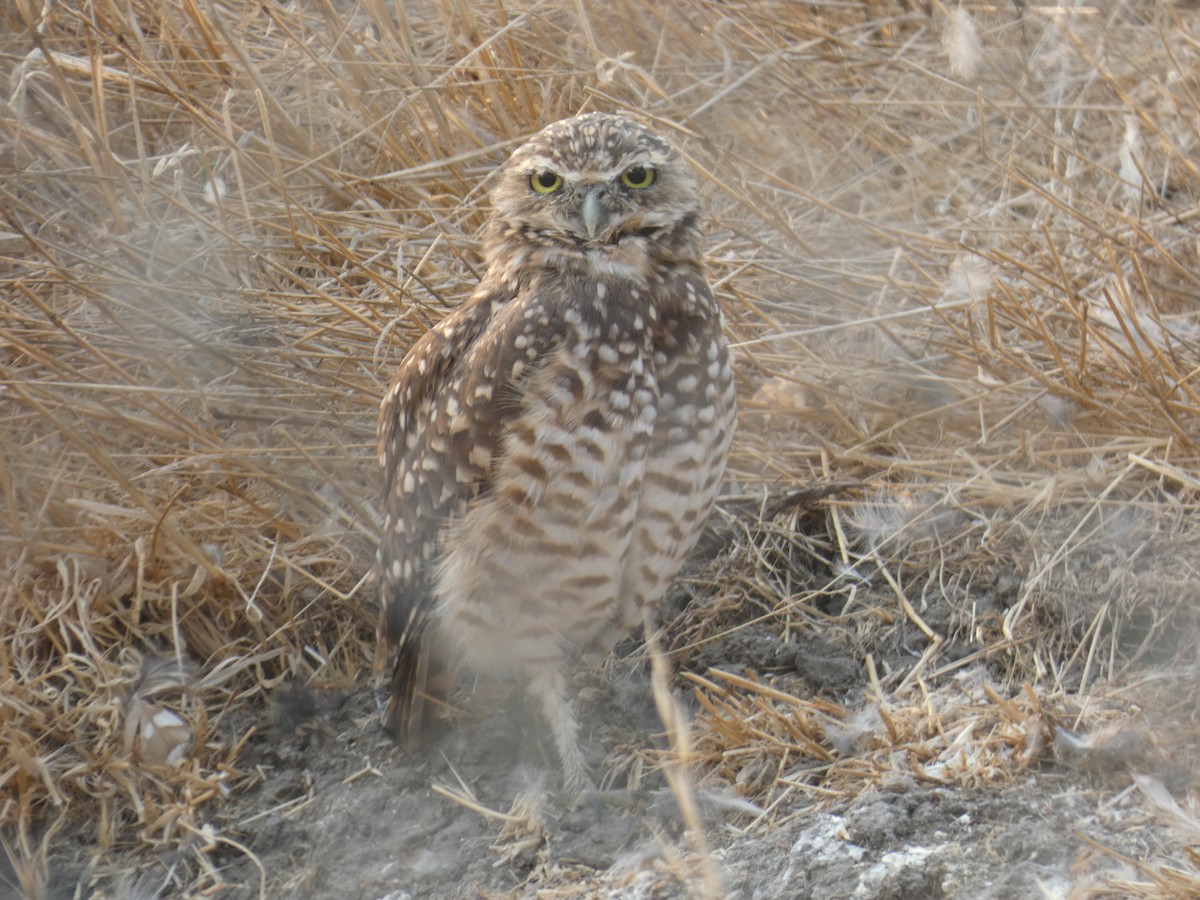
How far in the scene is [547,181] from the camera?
2.79 meters

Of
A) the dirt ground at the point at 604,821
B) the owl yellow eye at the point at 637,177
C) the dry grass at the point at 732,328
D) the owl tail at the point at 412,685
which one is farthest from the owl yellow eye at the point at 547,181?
the dirt ground at the point at 604,821

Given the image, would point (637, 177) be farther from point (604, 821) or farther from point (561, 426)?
point (604, 821)

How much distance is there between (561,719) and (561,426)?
0.72 m

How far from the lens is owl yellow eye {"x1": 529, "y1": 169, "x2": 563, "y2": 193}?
9.10 ft

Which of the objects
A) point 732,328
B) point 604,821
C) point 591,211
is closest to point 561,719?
point 604,821

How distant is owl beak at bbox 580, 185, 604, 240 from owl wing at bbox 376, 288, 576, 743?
0.60 ft

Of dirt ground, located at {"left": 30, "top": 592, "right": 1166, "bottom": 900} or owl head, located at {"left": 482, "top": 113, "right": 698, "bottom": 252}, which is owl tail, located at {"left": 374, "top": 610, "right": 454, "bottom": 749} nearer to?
dirt ground, located at {"left": 30, "top": 592, "right": 1166, "bottom": 900}

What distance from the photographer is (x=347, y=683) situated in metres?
3.23

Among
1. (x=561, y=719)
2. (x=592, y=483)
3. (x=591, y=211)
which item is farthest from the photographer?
(x=561, y=719)

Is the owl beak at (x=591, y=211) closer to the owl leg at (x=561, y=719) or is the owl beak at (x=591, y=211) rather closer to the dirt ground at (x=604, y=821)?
the owl leg at (x=561, y=719)

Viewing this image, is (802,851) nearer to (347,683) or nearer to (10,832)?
(347,683)

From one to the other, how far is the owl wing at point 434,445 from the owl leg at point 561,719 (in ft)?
0.76

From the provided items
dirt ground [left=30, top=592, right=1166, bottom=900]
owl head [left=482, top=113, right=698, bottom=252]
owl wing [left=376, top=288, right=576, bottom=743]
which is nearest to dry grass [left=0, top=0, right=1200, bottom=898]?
dirt ground [left=30, top=592, right=1166, bottom=900]

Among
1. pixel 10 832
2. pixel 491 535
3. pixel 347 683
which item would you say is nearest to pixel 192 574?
pixel 347 683
